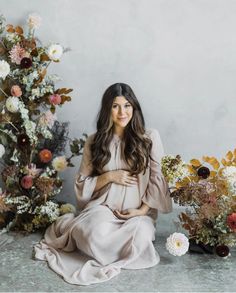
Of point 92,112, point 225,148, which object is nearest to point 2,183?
point 92,112

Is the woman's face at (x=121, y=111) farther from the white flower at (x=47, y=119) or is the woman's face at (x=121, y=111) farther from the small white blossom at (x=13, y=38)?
the small white blossom at (x=13, y=38)

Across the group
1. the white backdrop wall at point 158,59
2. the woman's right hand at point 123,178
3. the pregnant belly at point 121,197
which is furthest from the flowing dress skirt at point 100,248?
the white backdrop wall at point 158,59

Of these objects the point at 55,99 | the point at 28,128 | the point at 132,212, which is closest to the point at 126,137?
the point at 132,212

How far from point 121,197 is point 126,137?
45 cm

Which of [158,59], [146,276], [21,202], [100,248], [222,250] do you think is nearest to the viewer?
[146,276]

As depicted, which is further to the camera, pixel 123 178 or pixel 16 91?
pixel 16 91

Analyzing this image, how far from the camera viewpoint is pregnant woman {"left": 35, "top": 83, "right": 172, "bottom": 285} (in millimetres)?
3562

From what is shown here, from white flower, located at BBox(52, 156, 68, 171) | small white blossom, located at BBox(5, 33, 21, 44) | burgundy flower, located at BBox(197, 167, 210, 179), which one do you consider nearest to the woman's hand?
burgundy flower, located at BBox(197, 167, 210, 179)

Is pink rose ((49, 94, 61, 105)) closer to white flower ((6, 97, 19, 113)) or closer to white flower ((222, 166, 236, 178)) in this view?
white flower ((6, 97, 19, 113))

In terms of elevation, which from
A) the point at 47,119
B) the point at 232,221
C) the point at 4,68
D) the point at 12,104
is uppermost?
the point at 4,68

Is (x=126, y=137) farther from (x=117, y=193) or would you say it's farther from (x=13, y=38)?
(x=13, y=38)

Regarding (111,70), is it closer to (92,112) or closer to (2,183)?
(92,112)

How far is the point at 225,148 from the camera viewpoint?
4.73 meters

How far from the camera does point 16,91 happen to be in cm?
414
